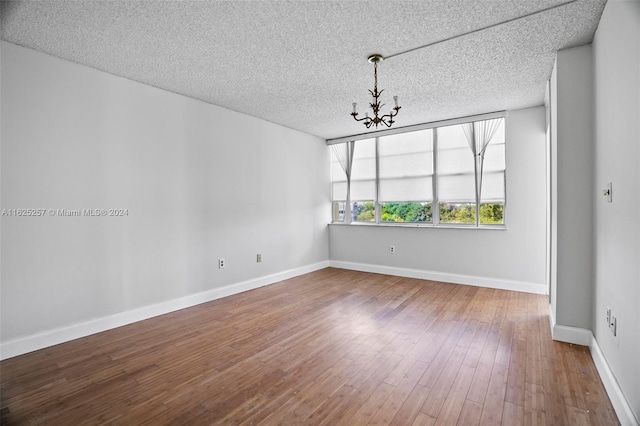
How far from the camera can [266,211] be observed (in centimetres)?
529

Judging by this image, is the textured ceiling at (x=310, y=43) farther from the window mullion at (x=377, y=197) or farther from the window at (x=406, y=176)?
the window mullion at (x=377, y=197)

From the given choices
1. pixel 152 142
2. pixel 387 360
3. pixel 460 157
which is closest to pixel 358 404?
pixel 387 360

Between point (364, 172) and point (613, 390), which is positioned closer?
point (613, 390)

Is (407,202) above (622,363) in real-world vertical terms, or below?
above

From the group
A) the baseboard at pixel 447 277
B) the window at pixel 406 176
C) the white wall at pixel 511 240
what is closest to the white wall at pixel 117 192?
the baseboard at pixel 447 277

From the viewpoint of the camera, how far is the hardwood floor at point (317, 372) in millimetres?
1979

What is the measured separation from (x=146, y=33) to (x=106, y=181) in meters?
1.64

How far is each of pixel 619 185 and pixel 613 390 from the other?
134 cm

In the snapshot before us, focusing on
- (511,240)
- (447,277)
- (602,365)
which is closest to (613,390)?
(602,365)

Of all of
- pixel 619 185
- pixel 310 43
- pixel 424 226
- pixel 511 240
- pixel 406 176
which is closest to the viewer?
pixel 619 185

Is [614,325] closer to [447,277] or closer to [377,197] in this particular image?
[447,277]

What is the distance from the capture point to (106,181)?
3.38 meters

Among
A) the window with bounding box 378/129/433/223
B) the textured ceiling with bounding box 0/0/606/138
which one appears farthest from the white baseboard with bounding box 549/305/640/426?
the window with bounding box 378/129/433/223

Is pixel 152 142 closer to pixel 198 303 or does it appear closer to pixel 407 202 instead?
pixel 198 303
